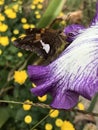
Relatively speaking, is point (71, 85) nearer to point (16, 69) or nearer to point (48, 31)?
point (48, 31)

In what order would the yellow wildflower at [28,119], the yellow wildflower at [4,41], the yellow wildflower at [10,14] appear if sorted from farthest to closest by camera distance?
the yellow wildflower at [10,14], the yellow wildflower at [4,41], the yellow wildflower at [28,119]

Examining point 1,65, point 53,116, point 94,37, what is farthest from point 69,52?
point 1,65

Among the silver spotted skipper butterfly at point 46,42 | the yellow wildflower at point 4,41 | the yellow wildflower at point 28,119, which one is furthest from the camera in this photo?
the yellow wildflower at point 4,41

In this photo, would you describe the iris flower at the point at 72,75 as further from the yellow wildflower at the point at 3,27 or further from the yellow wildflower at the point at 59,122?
the yellow wildflower at the point at 3,27

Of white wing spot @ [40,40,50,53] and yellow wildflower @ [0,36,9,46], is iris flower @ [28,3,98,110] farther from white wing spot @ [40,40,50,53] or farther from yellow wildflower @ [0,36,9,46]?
yellow wildflower @ [0,36,9,46]

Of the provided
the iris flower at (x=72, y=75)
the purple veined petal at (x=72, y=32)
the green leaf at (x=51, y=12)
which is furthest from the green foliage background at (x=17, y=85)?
the iris flower at (x=72, y=75)

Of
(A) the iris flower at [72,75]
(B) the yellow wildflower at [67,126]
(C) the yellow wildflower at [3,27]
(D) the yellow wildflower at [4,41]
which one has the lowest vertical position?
(B) the yellow wildflower at [67,126]

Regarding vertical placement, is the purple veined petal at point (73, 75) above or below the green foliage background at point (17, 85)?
above
